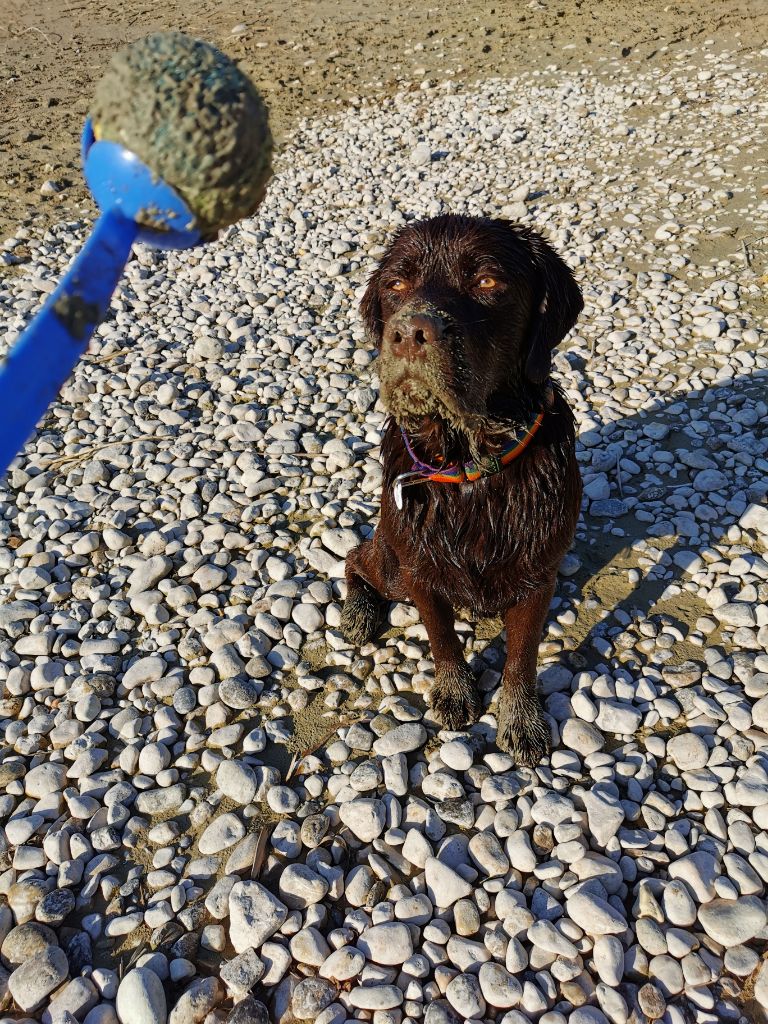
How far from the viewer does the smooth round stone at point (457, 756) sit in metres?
3.17

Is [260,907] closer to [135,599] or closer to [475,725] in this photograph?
[475,725]

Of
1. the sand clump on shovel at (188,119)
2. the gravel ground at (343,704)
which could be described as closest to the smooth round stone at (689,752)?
the gravel ground at (343,704)

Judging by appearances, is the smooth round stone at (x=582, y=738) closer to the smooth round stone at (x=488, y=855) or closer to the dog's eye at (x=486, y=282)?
the smooth round stone at (x=488, y=855)

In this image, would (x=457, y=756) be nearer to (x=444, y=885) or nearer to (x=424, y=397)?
(x=444, y=885)

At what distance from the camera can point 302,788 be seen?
3189 mm

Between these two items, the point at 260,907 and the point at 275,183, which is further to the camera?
the point at 275,183

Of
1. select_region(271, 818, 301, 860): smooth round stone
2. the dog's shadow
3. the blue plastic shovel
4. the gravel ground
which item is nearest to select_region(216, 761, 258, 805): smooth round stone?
the gravel ground

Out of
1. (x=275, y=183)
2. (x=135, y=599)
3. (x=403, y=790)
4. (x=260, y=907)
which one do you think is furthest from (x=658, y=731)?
(x=275, y=183)

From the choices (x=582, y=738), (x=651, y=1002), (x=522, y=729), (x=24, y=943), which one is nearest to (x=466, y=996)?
(x=651, y=1002)

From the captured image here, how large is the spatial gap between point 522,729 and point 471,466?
1.14 m

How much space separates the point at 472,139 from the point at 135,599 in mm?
7226

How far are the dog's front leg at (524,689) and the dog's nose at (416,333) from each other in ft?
3.78

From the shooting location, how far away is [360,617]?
3.73 m

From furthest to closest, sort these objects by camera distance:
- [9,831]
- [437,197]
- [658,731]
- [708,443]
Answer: [437,197], [708,443], [658,731], [9,831]
